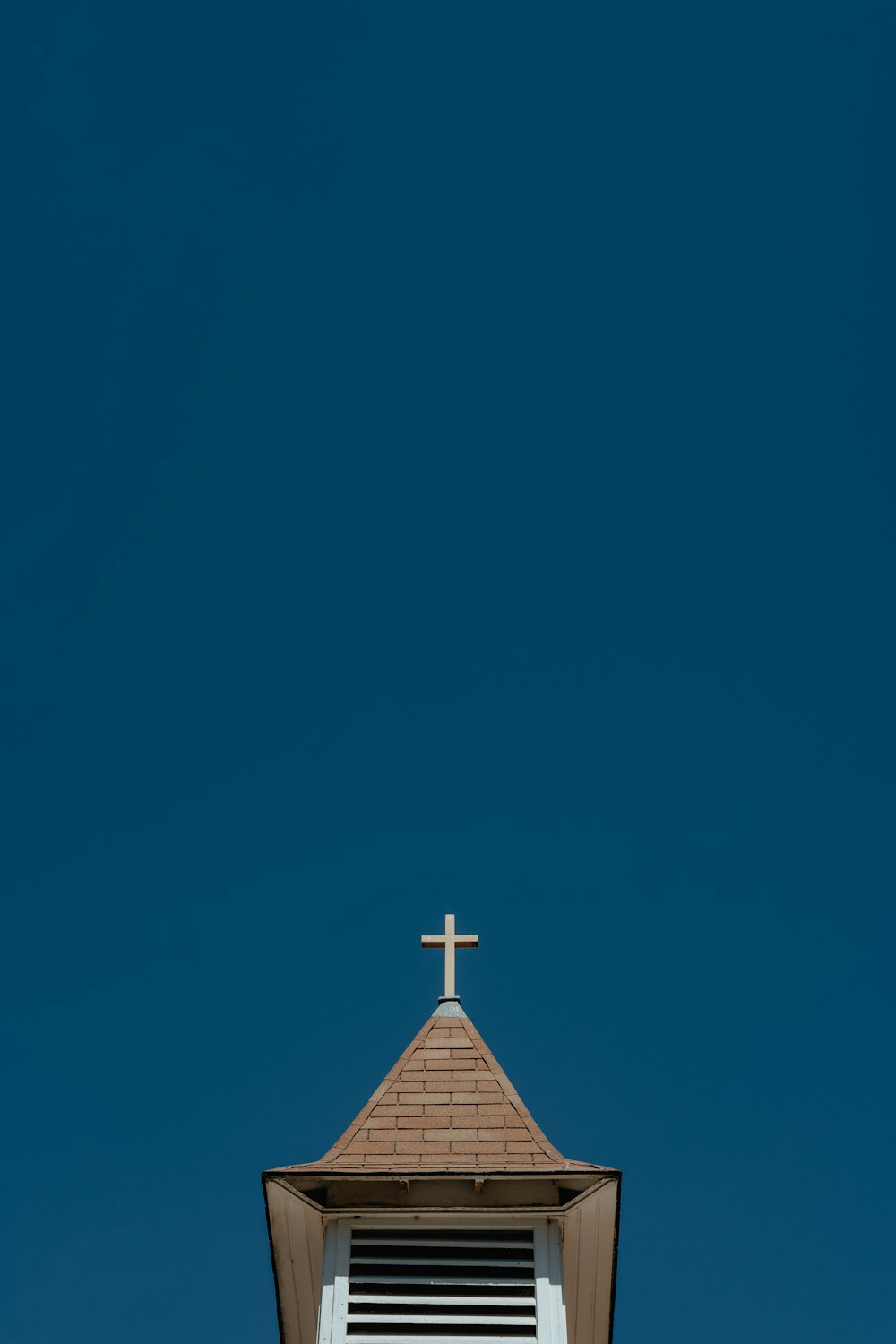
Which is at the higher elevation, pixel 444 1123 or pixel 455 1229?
pixel 444 1123

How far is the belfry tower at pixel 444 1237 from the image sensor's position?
32.7 ft

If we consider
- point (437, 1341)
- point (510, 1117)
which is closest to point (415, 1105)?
point (510, 1117)

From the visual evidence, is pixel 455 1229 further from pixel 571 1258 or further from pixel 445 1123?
pixel 445 1123

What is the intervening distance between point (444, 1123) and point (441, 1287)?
5.36ft

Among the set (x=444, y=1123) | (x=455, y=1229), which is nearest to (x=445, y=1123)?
(x=444, y=1123)

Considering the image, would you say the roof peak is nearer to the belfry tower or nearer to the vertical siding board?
the belfry tower

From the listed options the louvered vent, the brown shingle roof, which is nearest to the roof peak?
the brown shingle roof

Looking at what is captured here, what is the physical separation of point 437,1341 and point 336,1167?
1.50 metres

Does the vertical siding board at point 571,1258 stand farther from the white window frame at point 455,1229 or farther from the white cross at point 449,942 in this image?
the white cross at point 449,942

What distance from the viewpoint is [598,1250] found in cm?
1080

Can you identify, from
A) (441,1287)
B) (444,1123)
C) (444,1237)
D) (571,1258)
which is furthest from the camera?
(444,1123)

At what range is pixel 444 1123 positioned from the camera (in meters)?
11.6

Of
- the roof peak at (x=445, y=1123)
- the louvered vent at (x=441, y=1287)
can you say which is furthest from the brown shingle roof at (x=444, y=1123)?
the louvered vent at (x=441, y=1287)

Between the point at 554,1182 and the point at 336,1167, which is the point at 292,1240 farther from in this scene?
the point at 554,1182
